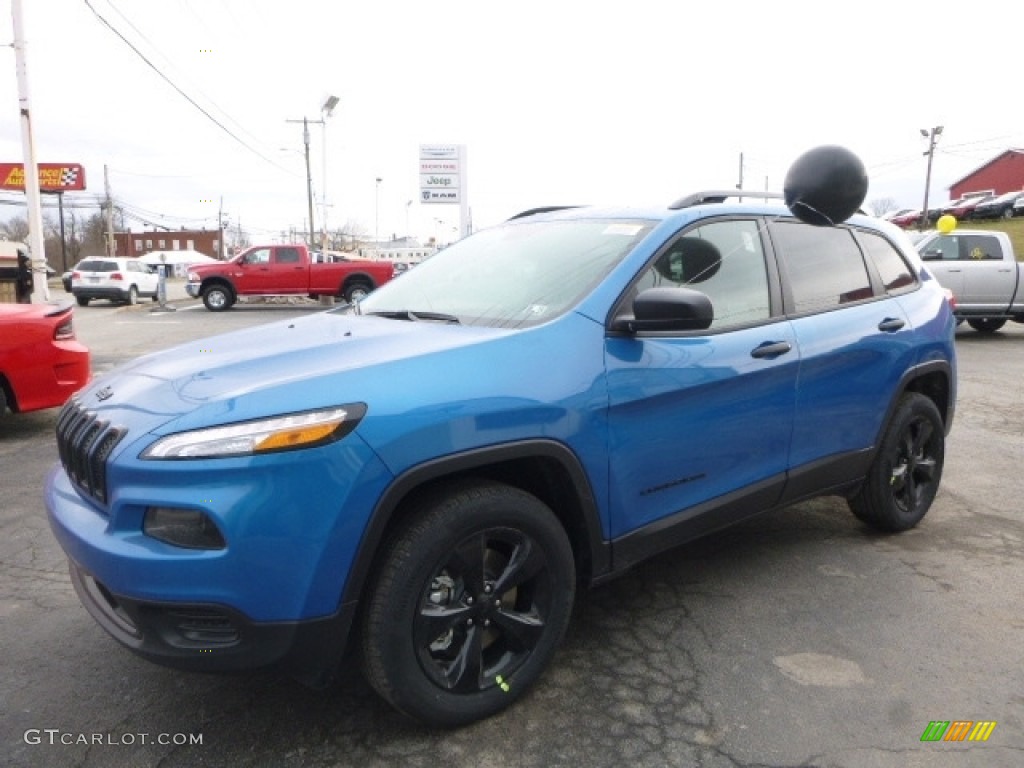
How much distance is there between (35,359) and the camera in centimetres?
578

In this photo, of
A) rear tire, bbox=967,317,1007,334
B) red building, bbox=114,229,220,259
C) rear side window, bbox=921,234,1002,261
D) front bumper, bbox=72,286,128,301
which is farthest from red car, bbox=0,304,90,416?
red building, bbox=114,229,220,259

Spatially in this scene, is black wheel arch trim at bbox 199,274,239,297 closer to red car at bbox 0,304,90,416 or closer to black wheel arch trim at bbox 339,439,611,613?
red car at bbox 0,304,90,416

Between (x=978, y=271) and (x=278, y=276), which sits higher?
(x=978, y=271)

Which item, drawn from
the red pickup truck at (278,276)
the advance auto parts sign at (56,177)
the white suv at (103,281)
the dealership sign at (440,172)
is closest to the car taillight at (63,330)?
the red pickup truck at (278,276)

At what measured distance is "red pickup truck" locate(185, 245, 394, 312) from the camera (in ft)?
72.8

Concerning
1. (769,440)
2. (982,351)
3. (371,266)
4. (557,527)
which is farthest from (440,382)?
(371,266)

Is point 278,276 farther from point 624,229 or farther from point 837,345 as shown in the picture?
point 837,345

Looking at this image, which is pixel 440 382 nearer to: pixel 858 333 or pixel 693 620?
pixel 693 620

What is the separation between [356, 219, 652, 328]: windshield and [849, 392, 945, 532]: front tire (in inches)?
71.9

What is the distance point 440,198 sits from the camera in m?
28.5

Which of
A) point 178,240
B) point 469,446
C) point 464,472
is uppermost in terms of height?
point 178,240

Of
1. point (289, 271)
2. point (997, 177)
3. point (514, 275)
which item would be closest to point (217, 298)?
point (289, 271)

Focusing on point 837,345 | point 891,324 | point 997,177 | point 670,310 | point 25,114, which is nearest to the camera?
point 670,310

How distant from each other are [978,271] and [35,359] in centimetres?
1360
